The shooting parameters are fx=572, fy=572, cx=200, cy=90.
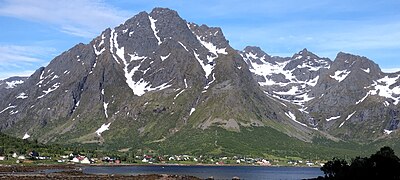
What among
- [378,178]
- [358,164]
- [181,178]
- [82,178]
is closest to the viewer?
[378,178]

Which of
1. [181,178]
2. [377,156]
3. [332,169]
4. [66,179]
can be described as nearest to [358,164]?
[377,156]

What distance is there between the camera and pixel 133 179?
6998 inches

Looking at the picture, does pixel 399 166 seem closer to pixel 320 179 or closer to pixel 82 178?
pixel 320 179

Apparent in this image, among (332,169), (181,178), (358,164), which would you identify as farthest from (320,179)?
(181,178)

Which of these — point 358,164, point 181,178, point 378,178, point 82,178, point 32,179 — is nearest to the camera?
point 378,178

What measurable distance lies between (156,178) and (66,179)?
30.2 m

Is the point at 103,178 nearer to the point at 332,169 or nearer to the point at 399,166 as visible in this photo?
the point at 332,169

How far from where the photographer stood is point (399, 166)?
129250 mm

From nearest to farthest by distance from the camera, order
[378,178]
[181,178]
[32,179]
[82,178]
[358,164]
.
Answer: [378,178] < [358,164] < [32,179] < [82,178] < [181,178]

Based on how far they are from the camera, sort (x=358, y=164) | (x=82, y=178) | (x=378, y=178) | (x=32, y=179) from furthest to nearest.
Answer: (x=82, y=178), (x=32, y=179), (x=358, y=164), (x=378, y=178)

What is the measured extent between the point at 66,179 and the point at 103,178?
14.2 m

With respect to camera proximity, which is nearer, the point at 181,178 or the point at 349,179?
the point at 349,179

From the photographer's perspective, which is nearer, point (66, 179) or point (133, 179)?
point (66, 179)

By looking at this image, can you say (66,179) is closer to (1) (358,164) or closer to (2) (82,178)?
(2) (82,178)
